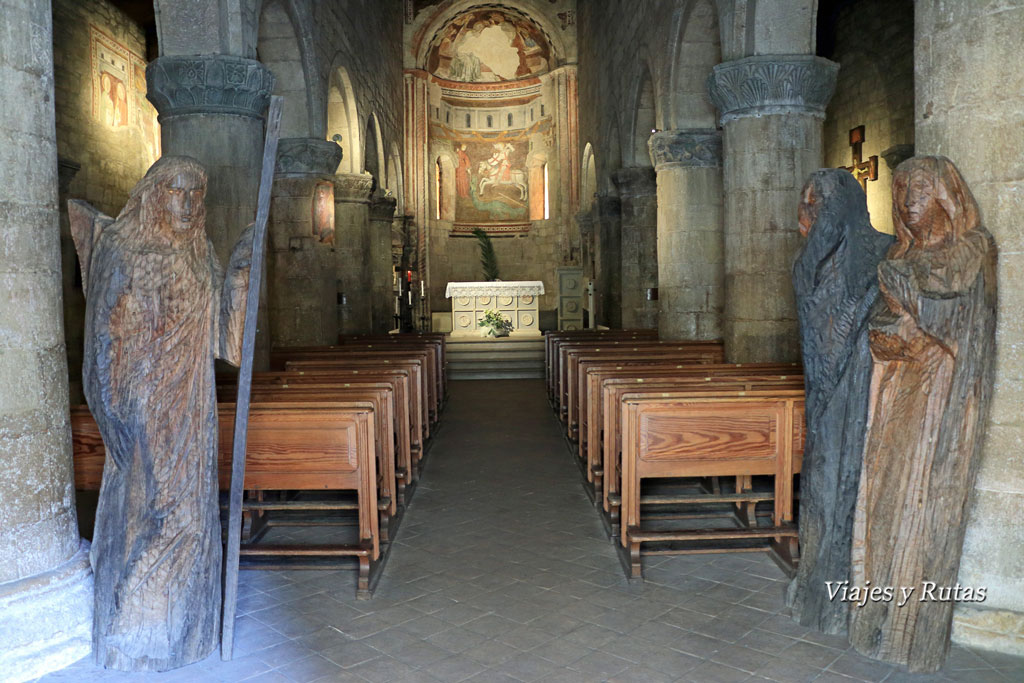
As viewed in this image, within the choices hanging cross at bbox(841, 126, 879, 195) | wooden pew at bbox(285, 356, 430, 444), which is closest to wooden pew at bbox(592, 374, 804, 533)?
wooden pew at bbox(285, 356, 430, 444)

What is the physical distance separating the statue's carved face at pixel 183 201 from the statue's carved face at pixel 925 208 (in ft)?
9.42

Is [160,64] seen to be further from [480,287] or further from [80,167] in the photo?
[480,287]

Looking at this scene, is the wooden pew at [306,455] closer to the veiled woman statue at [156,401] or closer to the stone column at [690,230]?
the veiled woman statue at [156,401]

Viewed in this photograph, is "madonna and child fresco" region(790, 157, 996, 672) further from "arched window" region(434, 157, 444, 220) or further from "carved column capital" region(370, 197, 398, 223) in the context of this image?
"arched window" region(434, 157, 444, 220)

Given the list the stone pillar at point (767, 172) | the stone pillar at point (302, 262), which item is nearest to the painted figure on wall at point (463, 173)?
the stone pillar at point (302, 262)

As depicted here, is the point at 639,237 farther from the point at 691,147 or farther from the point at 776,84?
the point at 776,84

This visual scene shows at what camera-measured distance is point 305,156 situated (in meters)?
10.6

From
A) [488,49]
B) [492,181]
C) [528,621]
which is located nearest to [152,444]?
[528,621]

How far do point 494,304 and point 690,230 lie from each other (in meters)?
7.33

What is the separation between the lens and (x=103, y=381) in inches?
130

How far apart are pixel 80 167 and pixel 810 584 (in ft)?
39.1

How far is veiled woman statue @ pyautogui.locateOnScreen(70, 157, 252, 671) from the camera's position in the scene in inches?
129

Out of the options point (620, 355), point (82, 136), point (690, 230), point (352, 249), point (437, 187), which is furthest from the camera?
point (437, 187)

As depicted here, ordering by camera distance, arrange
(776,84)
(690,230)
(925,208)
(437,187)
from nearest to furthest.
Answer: (925,208), (776,84), (690,230), (437,187)
